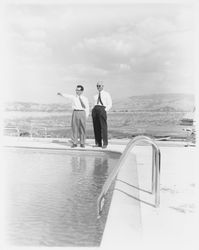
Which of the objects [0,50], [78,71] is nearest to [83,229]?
[0,50]

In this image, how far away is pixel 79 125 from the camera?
711 cm

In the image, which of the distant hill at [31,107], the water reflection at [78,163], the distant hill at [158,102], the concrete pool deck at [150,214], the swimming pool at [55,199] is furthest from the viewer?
the distant hill at [158,102]

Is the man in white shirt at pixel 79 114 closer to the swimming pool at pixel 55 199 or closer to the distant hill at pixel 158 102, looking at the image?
the swimming pool at pixel 55 199

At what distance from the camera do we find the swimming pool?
9.12 ft

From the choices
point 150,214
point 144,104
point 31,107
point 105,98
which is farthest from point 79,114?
point 144,104

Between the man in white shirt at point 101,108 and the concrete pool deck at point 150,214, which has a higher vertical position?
the man in white shirt at point 101,108

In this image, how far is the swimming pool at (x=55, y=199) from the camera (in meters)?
2.78

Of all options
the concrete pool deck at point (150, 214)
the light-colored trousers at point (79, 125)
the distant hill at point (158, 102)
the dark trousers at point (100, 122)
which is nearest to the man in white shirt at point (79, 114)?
the light-colored trousers at point (79, 125)

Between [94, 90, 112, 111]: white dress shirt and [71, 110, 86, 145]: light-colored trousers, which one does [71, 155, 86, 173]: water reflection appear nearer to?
[71, 110, 86, 145]: light-colored trousers

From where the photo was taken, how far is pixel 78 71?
678 inches

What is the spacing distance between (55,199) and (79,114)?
3.46 metres

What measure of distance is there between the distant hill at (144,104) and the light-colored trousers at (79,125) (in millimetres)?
10537

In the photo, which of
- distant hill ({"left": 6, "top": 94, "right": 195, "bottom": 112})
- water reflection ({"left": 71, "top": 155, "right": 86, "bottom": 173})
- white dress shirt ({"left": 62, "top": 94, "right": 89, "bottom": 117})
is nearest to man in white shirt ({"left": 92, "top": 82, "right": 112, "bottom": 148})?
white dress shirt ({"left": 62, "top": 94, "right": 89, "bottom": 117})

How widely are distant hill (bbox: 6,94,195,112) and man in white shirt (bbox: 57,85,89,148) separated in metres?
10.5
